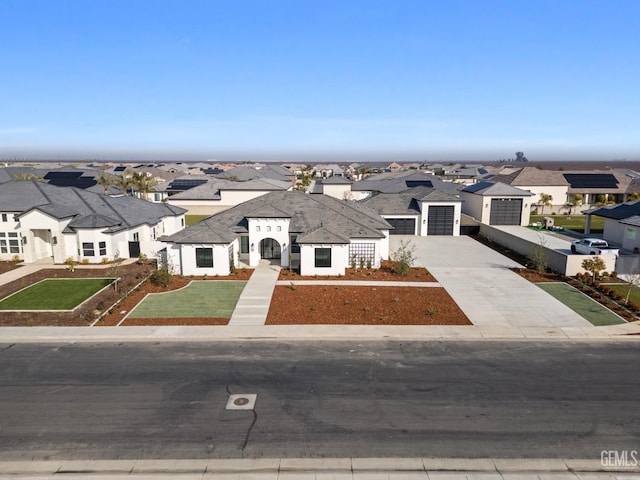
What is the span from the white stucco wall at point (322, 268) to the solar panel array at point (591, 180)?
53.9 metres

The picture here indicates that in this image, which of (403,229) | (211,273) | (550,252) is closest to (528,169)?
(403,229)

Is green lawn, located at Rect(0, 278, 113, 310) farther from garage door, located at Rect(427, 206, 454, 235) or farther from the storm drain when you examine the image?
garage door, located at Rect(427, 206, 454, 235)

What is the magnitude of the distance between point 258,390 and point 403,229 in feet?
118

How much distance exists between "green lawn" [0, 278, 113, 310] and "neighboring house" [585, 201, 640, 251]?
43.3 meters

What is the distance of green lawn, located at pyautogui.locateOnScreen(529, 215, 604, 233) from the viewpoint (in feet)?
170

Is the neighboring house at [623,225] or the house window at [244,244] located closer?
the house window at [244,244]

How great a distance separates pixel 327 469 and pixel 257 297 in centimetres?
1532

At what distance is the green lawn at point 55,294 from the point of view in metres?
24.6

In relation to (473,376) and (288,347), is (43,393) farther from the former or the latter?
(473,376)

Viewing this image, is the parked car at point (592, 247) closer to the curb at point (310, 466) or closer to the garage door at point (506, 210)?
the garage door at point (506, 210)

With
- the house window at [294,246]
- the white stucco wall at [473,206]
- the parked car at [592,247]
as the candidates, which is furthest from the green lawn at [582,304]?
the white stucco wall at [473,206]

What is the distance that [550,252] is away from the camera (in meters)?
32.3

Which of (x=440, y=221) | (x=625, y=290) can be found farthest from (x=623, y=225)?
(x=440, y=221)

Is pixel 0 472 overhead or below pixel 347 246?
below
